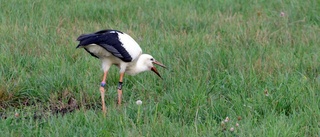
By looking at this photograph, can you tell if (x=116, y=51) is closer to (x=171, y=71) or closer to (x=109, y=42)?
(x=109, y=42)

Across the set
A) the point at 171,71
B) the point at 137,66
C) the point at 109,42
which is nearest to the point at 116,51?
the point at 109,42

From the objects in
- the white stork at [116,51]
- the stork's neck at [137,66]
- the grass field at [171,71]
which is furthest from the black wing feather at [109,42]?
the grass field at [171,71]

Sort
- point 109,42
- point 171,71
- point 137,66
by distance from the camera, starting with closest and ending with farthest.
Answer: point 109,42 → point 137,66 → point 171,71

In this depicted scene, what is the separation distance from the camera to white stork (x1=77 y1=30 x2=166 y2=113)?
488cm

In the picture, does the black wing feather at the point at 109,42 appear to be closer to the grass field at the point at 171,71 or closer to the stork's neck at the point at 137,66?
the stork's neck at the point at 137,66

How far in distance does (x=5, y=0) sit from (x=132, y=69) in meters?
3.78

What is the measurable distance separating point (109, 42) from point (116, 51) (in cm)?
9

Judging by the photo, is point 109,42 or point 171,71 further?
point 171,71

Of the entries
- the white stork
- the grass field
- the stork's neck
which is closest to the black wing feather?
the white stork

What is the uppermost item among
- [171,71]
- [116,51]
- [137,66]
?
[116,51]

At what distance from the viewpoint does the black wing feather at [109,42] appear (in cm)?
485

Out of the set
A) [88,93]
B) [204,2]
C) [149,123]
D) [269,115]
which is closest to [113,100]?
[88,93]

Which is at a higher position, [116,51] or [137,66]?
[116,51]

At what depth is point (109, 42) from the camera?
490 cm
